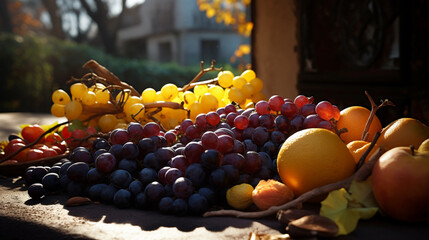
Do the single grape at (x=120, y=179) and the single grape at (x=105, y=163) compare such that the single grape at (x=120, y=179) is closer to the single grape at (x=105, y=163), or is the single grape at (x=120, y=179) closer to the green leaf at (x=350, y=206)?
the single grape at (x=105, y=163)

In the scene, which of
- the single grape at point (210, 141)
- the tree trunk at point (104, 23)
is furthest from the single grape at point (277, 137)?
the tree trunk at point (104, 23)

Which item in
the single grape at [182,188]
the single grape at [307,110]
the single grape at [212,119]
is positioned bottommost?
the single grape at [182,188]

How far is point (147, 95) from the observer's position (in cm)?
175

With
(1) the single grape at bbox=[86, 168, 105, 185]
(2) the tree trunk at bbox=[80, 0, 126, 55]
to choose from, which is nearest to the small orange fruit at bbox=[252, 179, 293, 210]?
(1) the single grape at bbox=[86, 168, 105, 185]

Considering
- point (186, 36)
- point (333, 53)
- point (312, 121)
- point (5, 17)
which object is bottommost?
point (312, 121)

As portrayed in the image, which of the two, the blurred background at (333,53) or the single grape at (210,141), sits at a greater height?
the blurred background at (333,53)

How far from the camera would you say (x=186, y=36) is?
24609mm

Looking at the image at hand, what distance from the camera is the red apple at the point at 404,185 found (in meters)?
0.86

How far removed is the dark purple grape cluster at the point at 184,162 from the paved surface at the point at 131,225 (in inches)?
1.9

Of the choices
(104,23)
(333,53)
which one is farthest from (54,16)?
(333,53)

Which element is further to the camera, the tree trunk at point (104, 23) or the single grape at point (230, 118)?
the tree trunk at point (104, 23)

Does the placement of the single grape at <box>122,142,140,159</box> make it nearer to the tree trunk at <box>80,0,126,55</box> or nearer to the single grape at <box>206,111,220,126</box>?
the single grape at <box>206,111,220,126</box>

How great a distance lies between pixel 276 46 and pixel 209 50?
72.2ft

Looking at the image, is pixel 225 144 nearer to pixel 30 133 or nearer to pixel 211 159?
pixel 211 159
